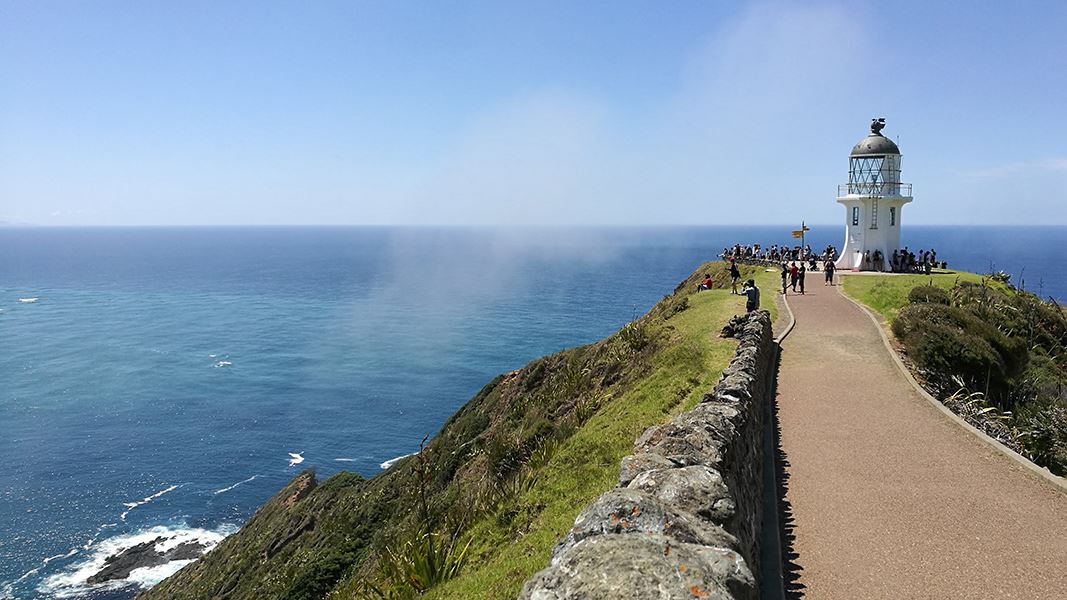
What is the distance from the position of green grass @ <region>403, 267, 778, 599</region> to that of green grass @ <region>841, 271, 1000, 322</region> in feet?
39.5

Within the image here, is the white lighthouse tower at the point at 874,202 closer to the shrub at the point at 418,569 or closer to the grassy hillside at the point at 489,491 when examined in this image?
the grassy hillside at the point at 489,491

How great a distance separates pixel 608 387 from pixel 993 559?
14.4 m

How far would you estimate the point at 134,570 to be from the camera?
34.0 meters

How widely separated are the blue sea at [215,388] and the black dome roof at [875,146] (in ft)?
113

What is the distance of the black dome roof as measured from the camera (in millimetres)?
45281

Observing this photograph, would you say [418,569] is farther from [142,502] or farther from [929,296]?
[142,502]

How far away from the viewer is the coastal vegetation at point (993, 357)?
17031mm

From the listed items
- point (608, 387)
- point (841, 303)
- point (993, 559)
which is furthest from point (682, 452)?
point (841, 303)

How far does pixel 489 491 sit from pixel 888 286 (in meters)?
28.3

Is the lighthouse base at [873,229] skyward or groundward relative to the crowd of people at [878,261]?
skyward

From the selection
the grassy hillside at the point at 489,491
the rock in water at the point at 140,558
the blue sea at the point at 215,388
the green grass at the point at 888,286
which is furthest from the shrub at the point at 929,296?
the rock in water at the point at 140,558

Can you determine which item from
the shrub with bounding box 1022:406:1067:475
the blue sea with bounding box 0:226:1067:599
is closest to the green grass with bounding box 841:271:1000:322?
the shrub with bounding box 1022:406:1067:475

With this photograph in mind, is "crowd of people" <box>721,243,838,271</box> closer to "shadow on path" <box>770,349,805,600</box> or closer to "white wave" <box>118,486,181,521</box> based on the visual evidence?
"shadow on path" <box>770,349,805,600</box>

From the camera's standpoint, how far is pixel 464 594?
8805mm
